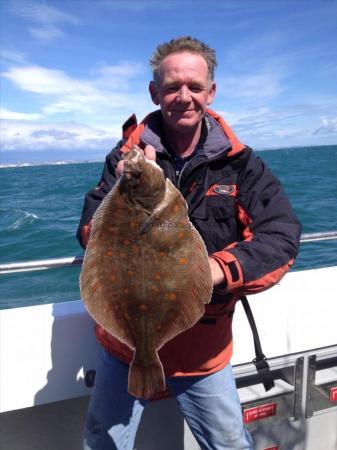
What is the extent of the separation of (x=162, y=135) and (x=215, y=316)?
1.07m

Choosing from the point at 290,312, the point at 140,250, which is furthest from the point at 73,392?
the point at 290,312

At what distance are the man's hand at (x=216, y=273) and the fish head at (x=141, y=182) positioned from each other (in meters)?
0.40

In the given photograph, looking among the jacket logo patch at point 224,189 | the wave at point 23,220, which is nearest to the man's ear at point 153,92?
the jacket logo patch at point 224,189

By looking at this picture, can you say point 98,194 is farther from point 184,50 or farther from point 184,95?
point 184,50

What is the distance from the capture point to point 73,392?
2.75 meters

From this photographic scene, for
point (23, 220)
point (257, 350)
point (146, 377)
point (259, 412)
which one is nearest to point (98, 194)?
point (146, 377)

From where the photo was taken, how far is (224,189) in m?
2.18

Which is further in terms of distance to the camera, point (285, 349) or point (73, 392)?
point (285, 349)

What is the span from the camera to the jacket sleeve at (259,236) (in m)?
1.93

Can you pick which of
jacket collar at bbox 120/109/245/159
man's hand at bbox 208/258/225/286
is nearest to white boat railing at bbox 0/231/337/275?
jacket collar at bbox 120/109/245/159

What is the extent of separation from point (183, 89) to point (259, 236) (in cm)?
86

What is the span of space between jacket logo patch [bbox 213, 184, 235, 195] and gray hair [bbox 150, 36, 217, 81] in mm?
620

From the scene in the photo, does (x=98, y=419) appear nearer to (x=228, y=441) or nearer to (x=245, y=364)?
(x=228, y=441)

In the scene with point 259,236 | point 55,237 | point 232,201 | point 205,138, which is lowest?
point 55,237
